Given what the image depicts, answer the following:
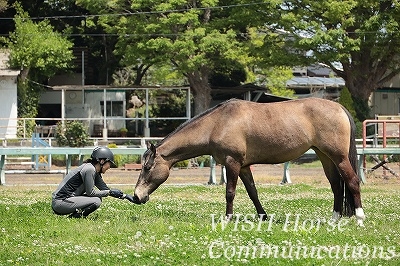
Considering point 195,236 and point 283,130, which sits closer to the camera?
point 195,236

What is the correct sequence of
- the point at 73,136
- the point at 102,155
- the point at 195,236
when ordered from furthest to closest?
the point at 73,136 → the point at 102,155 → the point at 195,236

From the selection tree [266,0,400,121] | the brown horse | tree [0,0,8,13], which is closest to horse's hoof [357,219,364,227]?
the brown horse

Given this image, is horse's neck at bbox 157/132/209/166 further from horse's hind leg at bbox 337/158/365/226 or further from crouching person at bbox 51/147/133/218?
horse's hind leg at bbox 337/158/365/226

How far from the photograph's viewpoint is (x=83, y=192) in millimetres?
14398

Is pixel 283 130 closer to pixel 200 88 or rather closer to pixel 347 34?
pixel 347 34

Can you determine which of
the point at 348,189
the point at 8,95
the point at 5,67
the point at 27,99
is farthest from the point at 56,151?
the point at 27,99

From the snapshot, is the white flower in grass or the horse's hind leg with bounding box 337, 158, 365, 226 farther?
the horse's hind leg with bounding box 337, 158, 365, 226

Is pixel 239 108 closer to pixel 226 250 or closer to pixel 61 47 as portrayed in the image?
pixel 226 250

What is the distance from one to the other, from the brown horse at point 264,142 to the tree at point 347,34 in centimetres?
3064

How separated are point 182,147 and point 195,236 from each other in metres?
Result: 3.57

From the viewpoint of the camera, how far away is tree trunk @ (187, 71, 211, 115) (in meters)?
52.0

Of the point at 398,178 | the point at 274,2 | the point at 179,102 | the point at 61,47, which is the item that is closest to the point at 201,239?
the point at 398,178

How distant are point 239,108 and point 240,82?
150 feet

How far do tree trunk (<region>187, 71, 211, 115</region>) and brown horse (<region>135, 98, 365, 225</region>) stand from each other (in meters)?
36.9
